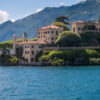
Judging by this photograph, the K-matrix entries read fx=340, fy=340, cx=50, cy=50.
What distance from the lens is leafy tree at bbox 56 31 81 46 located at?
129 meters

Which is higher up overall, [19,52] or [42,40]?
[42,40]

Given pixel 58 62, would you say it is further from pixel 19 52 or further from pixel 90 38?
pixel 90 38

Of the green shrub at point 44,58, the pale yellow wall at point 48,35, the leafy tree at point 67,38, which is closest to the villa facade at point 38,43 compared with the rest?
the pale yellow wall at point 48,35

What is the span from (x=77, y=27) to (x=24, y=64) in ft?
100

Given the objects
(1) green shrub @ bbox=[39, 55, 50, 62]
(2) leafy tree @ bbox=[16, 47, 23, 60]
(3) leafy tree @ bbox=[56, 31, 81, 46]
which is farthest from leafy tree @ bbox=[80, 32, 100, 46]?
(2) leafy tree @ bbox=[16, 47, 23, 60]

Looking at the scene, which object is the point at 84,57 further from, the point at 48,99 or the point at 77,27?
the point at 48,99

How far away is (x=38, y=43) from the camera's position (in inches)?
5059

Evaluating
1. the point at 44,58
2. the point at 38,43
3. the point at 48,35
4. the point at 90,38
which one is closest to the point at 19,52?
the point at 38,43

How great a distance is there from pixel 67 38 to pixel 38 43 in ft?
36.6

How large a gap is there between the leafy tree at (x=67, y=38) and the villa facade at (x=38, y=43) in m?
6.18

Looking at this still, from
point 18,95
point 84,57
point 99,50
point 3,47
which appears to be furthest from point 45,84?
point 3,47

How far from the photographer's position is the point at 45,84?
198ft

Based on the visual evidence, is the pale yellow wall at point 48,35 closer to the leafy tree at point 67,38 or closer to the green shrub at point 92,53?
the leafy tree at point 67,38

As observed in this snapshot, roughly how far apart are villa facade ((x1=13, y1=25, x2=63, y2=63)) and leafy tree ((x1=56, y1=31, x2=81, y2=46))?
6.18 metres
